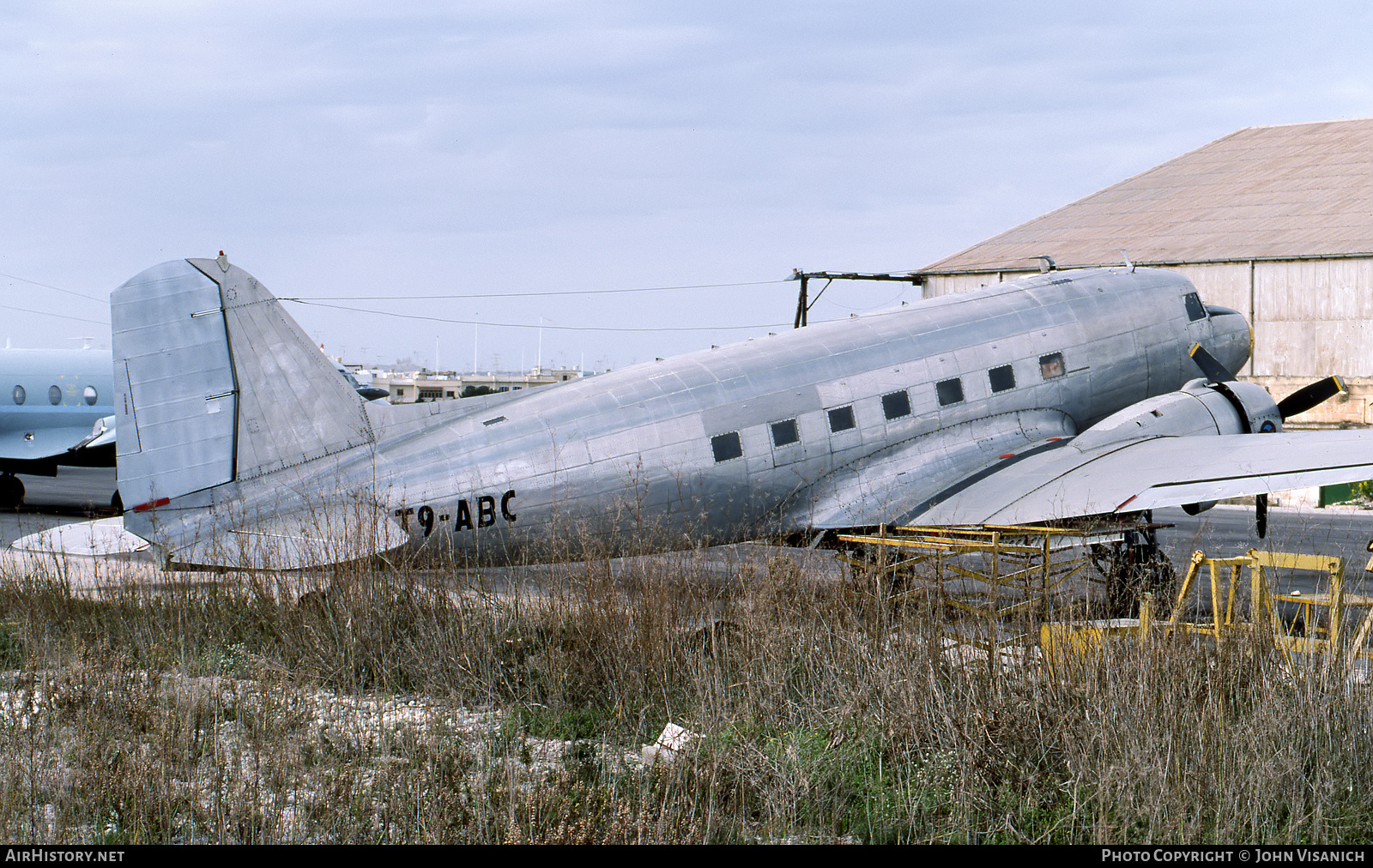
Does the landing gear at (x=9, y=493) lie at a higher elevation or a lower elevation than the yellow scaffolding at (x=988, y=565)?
lower

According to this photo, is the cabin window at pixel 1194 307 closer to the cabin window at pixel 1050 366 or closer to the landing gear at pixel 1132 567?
the cabin window at pixel 1050 366

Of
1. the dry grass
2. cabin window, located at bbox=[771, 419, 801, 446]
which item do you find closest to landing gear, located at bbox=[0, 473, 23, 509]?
the dry grass

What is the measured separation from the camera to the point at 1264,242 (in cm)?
3722

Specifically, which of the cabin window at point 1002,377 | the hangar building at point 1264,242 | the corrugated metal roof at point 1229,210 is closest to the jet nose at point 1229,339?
the cabin window at point 1002,377

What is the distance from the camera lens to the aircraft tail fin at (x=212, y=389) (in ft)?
37.6

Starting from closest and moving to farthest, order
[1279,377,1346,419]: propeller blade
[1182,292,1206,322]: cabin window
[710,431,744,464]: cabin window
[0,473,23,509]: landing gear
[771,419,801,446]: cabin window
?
[710,431,744,464]: cabin window, [771,419,801,446]: cabin window, [1279,377,1346,419]: propeller blade, [1182,292,1206,322]: cabin window, [0,473,23,509]: landing gear

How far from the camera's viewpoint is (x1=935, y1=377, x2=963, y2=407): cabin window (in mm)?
13867

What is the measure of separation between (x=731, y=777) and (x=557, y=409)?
6775 mm

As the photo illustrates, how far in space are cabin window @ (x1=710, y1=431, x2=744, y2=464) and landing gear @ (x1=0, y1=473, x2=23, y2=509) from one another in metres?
21.7

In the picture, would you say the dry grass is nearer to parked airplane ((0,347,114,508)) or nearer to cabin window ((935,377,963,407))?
cabin window ((935,377,963,407))

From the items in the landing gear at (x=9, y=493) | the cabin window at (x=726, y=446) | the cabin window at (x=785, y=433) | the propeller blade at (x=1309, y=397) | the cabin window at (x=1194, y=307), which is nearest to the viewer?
the cabin window at (x=726, y=446)

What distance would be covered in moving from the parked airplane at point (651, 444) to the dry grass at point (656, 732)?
151cm

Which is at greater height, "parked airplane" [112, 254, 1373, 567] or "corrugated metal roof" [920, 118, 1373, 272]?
"corrugated metal roof" [920, 118, 1373, 272]
